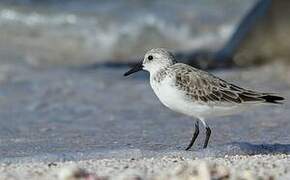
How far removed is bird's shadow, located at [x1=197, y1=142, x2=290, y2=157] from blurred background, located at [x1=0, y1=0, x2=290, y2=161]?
0.9 inches

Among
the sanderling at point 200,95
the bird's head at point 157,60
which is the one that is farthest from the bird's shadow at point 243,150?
the bird's head at point 157,60

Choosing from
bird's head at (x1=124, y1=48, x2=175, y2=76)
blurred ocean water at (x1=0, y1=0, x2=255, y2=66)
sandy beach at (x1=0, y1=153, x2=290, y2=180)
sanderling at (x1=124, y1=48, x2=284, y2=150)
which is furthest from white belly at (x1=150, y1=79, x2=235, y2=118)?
blurred ocean water at (x1=0, y1=0, x2=255, y2=66)

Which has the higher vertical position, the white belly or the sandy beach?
the white belly

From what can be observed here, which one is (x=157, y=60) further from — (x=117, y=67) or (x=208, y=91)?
(x=117, y=67)

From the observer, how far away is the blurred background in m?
8.17

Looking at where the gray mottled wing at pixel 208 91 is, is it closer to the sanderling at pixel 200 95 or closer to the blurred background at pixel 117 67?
the sanderling at pixel 200 95

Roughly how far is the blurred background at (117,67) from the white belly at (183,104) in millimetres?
285

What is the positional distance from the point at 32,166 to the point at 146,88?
17.8 feet

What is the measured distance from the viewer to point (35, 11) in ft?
63.6

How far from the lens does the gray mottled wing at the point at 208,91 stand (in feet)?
22.6

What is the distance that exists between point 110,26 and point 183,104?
461 inches

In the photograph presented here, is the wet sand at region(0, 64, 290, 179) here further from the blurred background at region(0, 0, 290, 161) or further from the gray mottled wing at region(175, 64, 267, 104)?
the gray mottled wing at region(175, 64, 267, 104)

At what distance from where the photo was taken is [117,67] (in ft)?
44.9

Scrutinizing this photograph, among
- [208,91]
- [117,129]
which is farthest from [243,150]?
[117,129]
